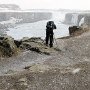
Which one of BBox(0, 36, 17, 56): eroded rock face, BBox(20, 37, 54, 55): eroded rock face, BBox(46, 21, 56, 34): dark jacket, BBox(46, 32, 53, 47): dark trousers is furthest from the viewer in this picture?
BBox(46, 32, 53, 47): dark trousers

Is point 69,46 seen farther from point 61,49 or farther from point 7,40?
point 7,40

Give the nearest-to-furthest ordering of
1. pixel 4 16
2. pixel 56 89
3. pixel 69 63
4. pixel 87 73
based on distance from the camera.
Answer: pixel 56 89 < pixel 87 73 < pixel 69 63 < pixel 4 16

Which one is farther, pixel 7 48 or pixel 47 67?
pixel 7 48

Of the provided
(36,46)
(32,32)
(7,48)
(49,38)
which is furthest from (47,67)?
(32,32)

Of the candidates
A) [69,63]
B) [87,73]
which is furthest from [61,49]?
[87,73]

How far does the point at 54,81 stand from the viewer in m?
16.7

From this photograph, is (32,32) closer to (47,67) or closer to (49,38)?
(49,38)

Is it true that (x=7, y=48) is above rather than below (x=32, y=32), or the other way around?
above

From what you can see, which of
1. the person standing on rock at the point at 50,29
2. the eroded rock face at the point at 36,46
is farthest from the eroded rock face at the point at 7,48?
the person standing on rock at the point at 50,29

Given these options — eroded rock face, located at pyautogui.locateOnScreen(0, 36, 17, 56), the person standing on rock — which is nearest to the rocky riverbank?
eroded rock face, located at pyautogui.locateOnScreen(0, 36, 17, 56)

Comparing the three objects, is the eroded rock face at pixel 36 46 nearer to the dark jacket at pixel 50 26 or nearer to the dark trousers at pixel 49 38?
the dark trousers at pixel 49 38

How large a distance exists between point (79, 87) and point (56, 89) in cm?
123

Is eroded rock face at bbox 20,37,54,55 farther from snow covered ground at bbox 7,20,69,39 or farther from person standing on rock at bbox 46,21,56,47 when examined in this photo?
snow covered ground at bbox 7,20,69,39

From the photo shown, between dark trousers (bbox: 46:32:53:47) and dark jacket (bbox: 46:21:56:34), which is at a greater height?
dark jacket (bbox: 46:21:56:34)
